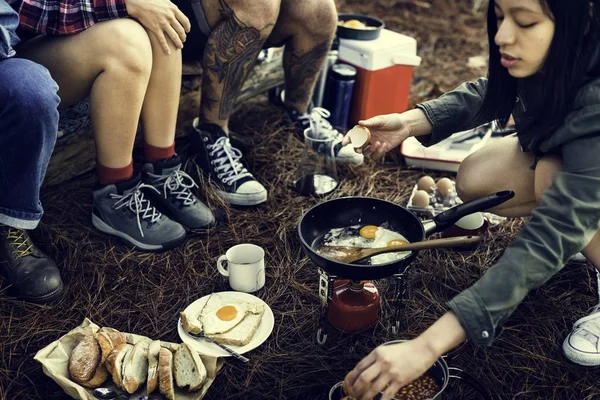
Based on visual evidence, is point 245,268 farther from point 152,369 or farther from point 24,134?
point 24,134

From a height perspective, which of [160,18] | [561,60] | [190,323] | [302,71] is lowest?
[190,323]

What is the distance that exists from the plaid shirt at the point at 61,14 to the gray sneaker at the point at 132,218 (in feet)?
2.21

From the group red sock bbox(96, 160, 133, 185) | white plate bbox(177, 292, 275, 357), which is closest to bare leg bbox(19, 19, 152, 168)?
red sock bbox(96, 160, 133, 185)

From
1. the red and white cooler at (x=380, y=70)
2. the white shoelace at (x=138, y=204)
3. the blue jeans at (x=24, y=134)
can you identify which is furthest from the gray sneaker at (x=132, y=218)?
the red and white cooler at (x=380, y=70)

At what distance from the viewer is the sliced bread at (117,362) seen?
203cm

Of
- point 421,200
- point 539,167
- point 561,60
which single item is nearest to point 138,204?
point 421,200

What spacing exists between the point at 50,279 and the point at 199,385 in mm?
844

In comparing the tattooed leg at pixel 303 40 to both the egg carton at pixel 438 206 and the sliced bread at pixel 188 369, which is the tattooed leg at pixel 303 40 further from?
the sliced bread at pixel 188 369

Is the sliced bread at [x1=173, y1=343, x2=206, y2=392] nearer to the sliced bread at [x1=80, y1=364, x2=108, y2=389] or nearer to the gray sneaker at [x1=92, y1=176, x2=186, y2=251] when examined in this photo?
the sliced bread at [x1=80, y1=364, x2=108, y2=389]

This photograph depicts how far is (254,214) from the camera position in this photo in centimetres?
308

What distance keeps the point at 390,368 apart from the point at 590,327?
1.11 m

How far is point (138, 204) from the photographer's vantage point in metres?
2.78

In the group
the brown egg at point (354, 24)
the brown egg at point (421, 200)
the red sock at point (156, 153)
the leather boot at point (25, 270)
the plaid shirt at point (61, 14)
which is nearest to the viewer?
the plaid shirt at point (61, 14)

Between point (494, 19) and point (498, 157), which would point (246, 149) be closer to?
point (498, 157)
